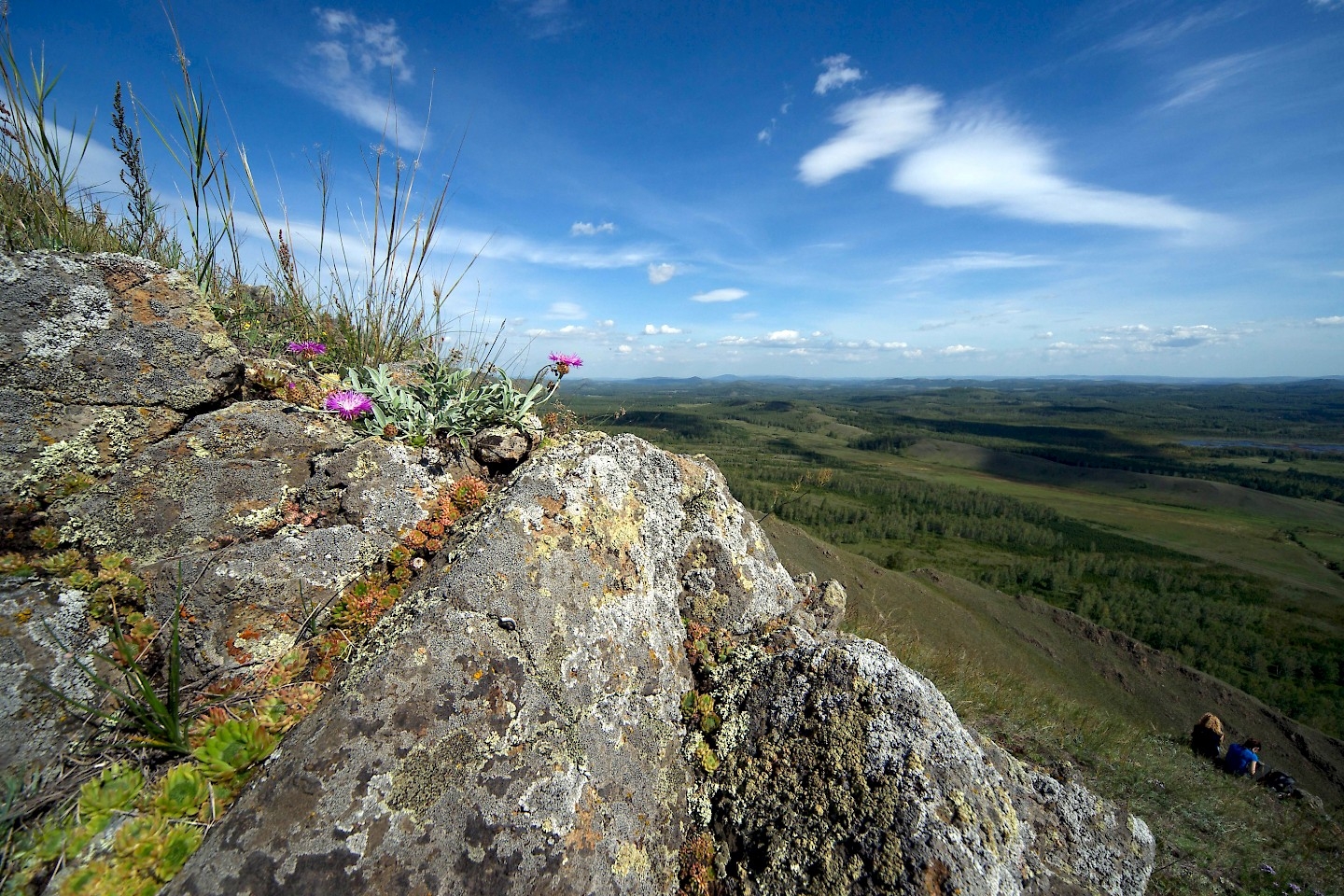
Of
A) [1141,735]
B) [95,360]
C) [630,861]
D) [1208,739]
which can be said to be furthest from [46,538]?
[1208,739]

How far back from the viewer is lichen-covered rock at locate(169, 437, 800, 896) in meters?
1.88

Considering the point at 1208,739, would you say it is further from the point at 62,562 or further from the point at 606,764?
the point at 62,562

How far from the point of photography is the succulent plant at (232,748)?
6.79ft

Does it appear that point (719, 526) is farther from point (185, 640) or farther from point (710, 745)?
point (185, 640)

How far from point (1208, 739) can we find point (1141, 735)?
361 centimetres

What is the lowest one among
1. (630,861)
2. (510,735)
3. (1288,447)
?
(1288,447)

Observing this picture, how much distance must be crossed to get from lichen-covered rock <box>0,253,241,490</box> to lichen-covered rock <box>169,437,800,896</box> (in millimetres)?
2015

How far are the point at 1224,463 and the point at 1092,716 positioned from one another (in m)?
228

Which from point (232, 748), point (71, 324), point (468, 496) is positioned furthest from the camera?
point (468, 496)

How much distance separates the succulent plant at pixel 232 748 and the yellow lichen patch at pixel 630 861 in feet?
5.04

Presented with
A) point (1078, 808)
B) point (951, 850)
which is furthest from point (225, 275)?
point (1078, 808)

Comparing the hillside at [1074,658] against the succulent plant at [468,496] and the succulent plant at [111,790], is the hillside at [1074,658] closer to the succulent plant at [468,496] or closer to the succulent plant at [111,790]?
the succulent plant at [468,496]

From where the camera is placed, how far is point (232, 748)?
7.06 ft

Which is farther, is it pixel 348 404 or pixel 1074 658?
pixel 1074 658
